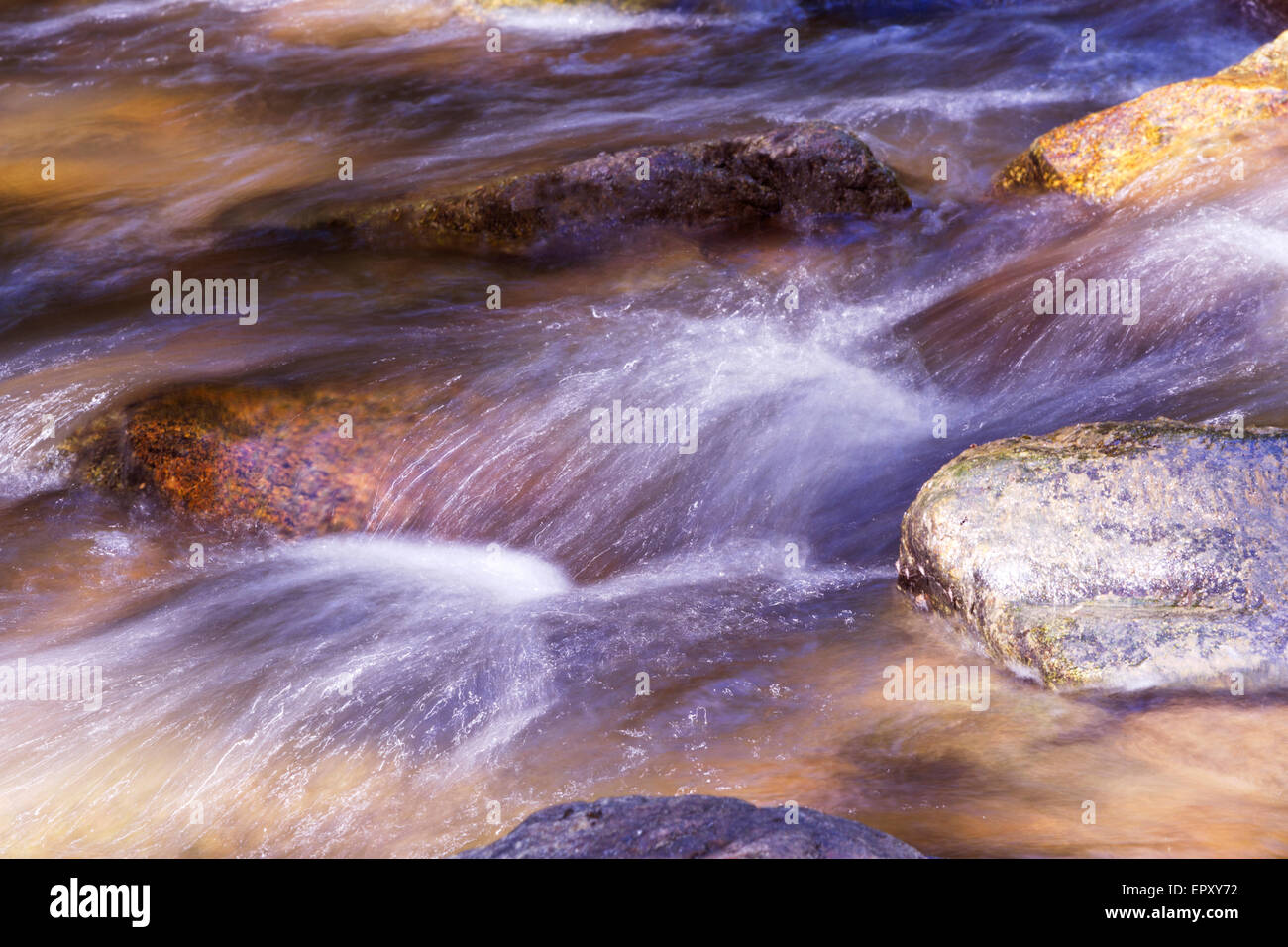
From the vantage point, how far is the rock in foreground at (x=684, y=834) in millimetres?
3068

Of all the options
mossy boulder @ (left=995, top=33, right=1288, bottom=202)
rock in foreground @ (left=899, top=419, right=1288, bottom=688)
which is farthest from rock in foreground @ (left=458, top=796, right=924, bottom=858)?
mossy boulder @ (left=995, top=33, right=1288, bottom=202)

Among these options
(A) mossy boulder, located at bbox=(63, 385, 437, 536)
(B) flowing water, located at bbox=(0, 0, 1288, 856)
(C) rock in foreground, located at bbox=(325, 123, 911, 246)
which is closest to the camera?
(B) flowing water, located at bbox=(0, 0, 1288, 856)

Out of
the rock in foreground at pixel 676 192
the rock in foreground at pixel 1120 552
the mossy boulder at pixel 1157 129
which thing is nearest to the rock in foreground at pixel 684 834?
the rock in foreground at pixel 1120 552

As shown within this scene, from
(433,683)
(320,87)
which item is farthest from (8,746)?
(320,87)

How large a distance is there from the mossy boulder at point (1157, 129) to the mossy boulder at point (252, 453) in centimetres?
492

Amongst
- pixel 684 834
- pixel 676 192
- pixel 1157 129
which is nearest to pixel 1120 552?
pixel 684 834

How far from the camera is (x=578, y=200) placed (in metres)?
8.10

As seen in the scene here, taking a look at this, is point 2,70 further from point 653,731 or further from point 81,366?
point 653,731

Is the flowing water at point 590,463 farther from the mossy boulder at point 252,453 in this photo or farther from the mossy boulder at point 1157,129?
the mossy boulder at point 1157,129

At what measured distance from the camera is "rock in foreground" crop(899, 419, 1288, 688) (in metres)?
4.11

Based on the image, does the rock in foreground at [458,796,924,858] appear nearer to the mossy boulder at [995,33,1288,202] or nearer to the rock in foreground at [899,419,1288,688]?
the rock in foreground at [899,419,1288,688]

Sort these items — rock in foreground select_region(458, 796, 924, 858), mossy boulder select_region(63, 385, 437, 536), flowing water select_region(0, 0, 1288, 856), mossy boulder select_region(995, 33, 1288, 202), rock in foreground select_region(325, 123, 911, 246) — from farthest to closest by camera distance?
1. rock in foreground select_region(325, 123, 911, 246)
2. mossy boulder select_region(995, 33, 1288, 202)
3. mossy boulder select_region(63, 385, 437, 536)
4. flowing water select_region(0, 0, 1288, 856)
5. rock in foreground select_region(458, 796, 924, 858)

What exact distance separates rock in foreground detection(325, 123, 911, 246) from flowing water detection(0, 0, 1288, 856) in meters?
0.22

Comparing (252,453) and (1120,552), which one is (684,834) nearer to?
(1120,552)
